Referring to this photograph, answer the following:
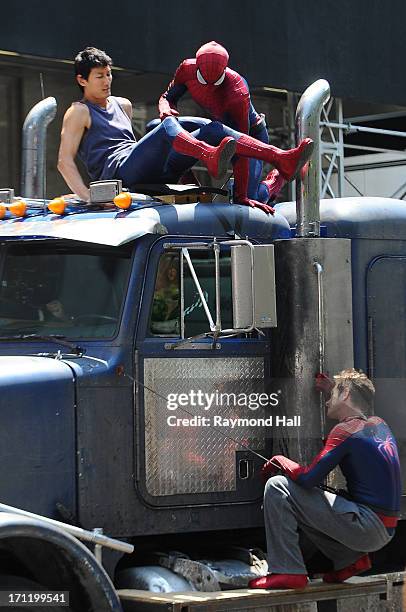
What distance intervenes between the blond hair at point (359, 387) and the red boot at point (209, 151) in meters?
1.27

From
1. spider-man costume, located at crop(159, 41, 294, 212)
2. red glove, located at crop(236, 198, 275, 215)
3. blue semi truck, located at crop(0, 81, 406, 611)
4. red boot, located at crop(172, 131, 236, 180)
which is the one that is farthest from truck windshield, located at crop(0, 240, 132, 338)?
spider-man costume, located at crop(159, 41, 294, 212)

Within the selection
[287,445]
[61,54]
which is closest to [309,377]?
[287,445]

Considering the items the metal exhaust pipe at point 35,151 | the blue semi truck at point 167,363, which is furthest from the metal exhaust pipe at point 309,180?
the metal exhaust pipe at point 35,151

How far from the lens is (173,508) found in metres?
6.73

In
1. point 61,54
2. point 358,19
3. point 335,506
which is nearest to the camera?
point 335,506

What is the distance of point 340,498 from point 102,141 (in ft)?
8.33

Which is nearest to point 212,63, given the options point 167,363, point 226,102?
point 226,102

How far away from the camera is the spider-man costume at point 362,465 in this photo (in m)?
6.68

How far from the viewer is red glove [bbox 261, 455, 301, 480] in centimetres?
671

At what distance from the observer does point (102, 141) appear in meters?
7.67

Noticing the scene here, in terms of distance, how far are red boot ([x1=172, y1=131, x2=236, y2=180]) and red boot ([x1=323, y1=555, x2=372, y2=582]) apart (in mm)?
2196

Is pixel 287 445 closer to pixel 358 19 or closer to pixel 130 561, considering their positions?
pixel 130 561

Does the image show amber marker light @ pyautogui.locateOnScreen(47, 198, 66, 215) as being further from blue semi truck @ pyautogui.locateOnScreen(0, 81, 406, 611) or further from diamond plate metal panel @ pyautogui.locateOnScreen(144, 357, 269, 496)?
diamond plate metal panel @ pyautogui.locateOnScreen(144, 357, 269, 496)

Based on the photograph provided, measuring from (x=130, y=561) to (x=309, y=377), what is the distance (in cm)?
137
